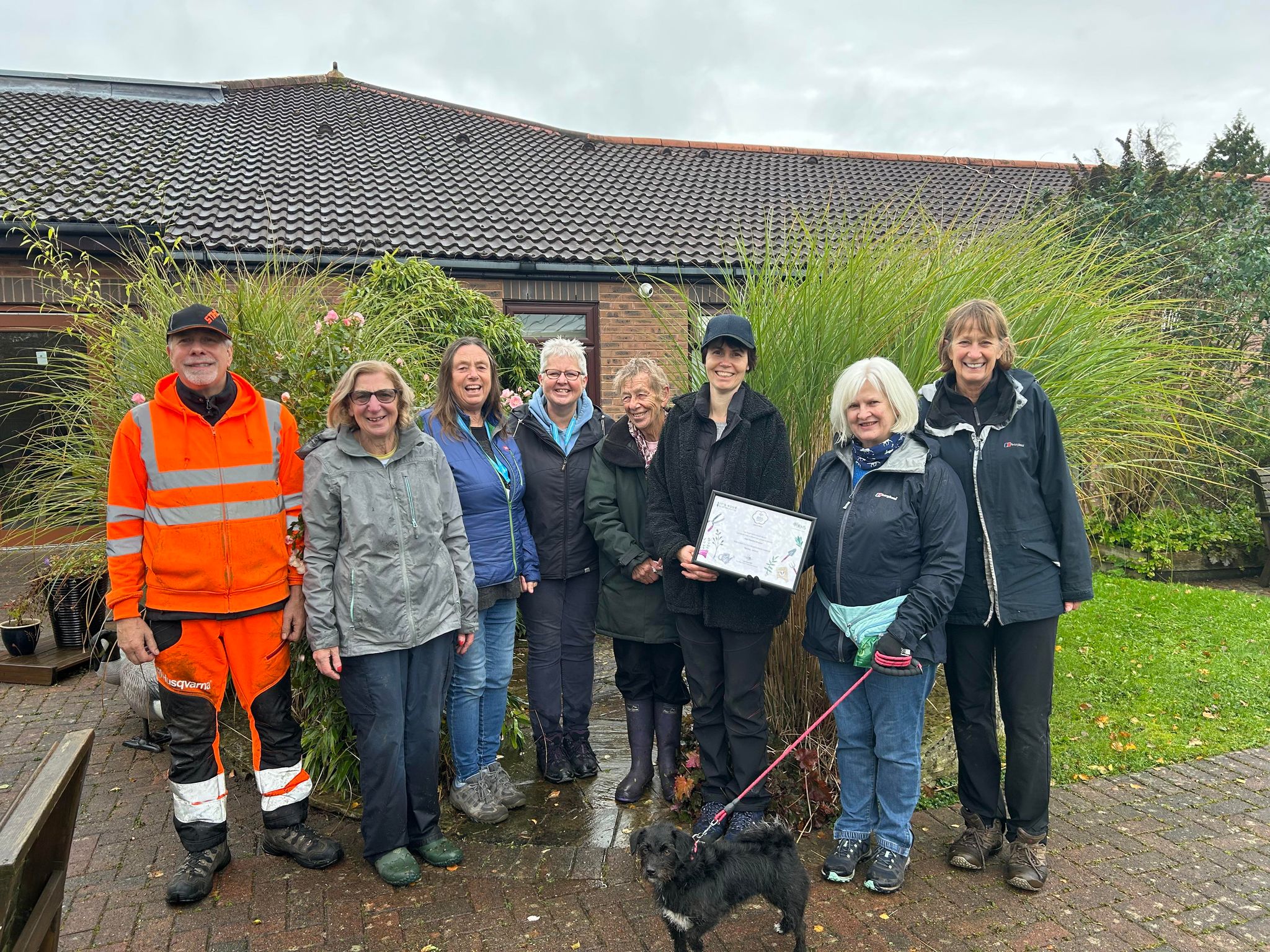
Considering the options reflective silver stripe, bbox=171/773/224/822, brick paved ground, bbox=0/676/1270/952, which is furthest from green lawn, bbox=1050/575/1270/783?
reflective silver stripe, bbox=171/773/224/822

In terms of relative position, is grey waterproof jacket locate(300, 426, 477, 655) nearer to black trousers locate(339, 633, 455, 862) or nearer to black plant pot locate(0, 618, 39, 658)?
black trousers locate(339, 633, 455, 862)

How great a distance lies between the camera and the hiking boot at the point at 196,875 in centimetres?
302

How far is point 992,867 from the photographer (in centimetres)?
325

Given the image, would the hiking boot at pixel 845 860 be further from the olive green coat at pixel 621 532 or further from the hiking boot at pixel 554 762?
the hiking boot at pixel 554 762

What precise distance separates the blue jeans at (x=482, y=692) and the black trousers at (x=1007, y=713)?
185cm

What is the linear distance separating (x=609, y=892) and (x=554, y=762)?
931 millimetres

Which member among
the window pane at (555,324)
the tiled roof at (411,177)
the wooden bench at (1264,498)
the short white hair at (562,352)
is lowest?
A: the wooden bench at (1264,498)

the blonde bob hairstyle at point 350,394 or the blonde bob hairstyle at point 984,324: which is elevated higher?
the blonde bob hairstyle at point 984,324

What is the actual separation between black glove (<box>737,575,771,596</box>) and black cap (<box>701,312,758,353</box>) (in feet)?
3.03

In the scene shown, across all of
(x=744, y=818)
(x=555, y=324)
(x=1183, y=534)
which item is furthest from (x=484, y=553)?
(x=555, y=324)

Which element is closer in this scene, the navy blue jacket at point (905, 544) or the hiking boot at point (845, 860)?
the navy blue jacket at point (905, 544)

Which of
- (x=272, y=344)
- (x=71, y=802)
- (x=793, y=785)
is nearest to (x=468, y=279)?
(x=272, y=344)

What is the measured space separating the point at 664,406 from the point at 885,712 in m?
1.56

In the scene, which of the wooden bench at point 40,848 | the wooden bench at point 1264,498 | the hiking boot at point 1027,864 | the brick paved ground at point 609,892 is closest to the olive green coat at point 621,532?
the brick paved ground at point 609,892
